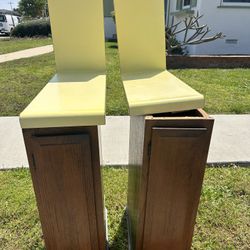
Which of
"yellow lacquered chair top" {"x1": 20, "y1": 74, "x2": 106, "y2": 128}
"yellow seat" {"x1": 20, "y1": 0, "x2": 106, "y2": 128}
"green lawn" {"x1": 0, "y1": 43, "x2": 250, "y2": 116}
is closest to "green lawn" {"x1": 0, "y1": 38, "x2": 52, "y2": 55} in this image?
"green lawn" {"x1": 0, "y1": 43, "x2": 250, "y2": 116}

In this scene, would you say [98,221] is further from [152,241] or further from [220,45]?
[220,45]

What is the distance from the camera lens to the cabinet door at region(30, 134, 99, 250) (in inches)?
51.3

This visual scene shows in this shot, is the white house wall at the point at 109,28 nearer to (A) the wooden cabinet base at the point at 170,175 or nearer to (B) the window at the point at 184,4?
(B) the window at the point at 184,4

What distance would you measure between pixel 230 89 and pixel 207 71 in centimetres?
155

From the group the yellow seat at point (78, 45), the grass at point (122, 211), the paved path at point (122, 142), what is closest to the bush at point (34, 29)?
the paved path at point (122, 142)

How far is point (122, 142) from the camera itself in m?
3.36

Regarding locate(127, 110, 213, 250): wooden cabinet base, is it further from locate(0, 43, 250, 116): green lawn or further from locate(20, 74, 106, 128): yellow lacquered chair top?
locate(0, 43, 250, 116): green lawn

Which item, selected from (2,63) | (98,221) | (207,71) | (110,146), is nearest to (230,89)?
(207,71)

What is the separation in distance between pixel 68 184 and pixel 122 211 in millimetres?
1067

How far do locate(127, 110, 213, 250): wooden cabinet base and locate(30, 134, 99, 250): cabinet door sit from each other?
27 cm

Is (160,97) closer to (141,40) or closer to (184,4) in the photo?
(141,40)

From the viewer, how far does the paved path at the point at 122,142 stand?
3.04 meters

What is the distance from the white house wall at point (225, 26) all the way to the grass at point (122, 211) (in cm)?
579

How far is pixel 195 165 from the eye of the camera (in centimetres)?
140
